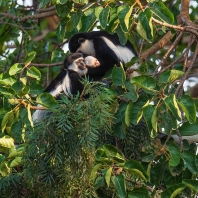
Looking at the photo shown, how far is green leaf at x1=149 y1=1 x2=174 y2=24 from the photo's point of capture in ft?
8.63

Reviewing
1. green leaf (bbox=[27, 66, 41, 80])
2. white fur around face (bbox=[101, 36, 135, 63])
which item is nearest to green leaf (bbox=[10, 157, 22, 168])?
green leaf (bbox=[27, 66, 41, 80])

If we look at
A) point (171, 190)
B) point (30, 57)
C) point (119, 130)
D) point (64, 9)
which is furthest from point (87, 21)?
point (171, 190)

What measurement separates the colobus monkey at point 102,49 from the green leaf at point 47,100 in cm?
103

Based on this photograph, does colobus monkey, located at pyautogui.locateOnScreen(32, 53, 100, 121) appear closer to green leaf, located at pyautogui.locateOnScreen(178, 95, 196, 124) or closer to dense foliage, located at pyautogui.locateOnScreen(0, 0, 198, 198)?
dense foliage, located at pyautogui.locateOnScreen(0, 0, 198, 198)

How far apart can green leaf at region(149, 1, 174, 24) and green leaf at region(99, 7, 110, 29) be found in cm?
21

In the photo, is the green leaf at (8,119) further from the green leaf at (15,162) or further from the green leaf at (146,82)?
the green leaf at (146,82)

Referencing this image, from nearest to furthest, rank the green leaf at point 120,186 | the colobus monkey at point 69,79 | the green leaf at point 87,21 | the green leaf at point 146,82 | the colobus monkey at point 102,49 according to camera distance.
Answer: the green leaf at point 120,186, the green leaf at point 146,82, the green leaf at point 87,21, the colobus monkey at point 69,79, the colobus monkey at point 102,49

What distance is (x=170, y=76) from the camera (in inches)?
98.9

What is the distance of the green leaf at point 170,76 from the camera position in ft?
8.21

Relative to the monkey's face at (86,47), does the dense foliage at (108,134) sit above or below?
above

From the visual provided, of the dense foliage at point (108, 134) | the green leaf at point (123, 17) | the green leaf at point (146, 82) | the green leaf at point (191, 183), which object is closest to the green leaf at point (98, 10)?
the dense foliage at point (108, 134)

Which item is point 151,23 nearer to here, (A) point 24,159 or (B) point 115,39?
(A) point 24,159

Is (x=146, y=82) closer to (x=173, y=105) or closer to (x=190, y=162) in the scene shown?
(x=173, y=105)

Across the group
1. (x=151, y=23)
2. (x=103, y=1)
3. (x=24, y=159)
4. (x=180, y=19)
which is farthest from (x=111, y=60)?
(x=24, y=159)
